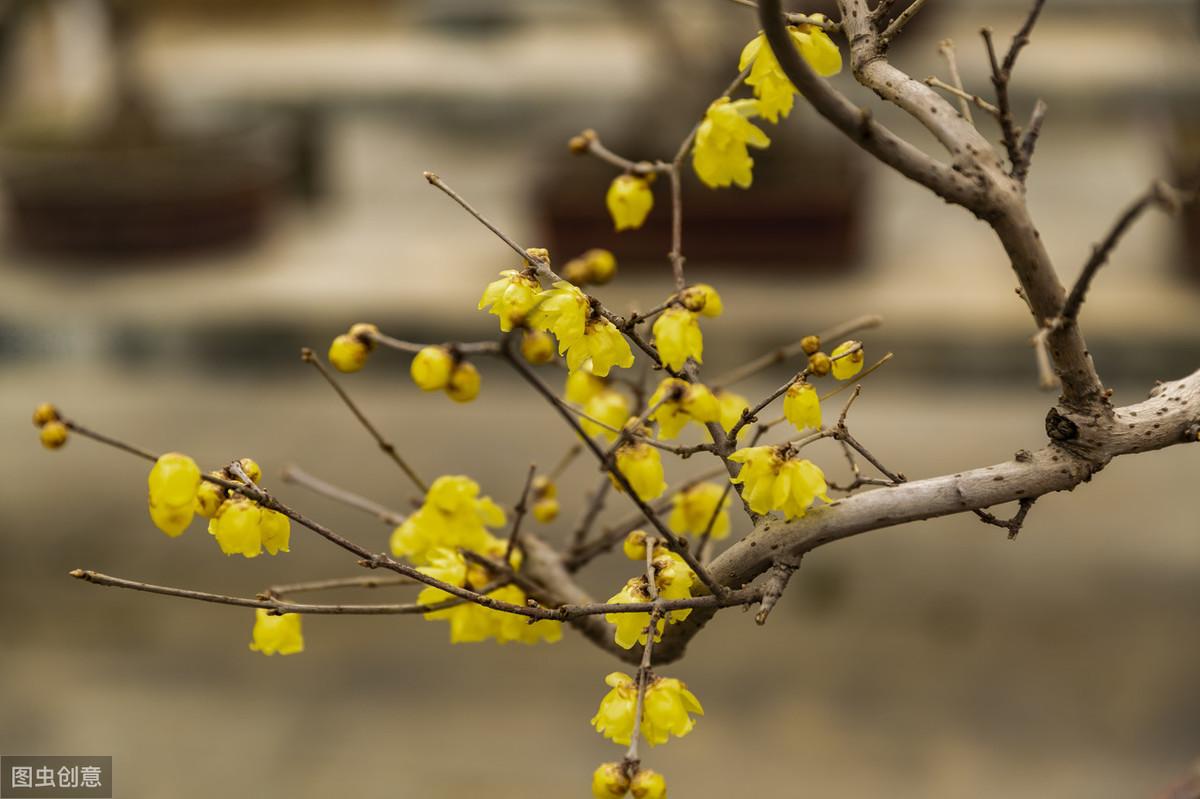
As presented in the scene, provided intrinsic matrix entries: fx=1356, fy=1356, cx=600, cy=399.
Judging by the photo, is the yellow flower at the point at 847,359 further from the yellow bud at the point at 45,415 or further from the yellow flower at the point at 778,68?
the yellow bud at the point at 45,415

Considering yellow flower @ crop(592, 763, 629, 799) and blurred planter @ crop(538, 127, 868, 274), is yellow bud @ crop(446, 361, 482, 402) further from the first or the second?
blurred planter @ crop(538, 127, 868, 274)

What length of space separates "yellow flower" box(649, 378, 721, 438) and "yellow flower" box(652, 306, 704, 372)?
1 cm

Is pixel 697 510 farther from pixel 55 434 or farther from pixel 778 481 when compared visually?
pixel 55 434

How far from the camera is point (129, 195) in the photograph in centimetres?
325

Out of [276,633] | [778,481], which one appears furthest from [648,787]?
[276,633]

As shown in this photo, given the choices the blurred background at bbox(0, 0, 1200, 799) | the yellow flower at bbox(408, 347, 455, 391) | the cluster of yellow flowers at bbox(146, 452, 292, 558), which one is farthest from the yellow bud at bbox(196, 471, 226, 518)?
the blurred background at bbox(0, 0, 1200, 799)

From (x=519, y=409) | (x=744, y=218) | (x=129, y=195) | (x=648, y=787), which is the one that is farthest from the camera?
(x=129, y=195)

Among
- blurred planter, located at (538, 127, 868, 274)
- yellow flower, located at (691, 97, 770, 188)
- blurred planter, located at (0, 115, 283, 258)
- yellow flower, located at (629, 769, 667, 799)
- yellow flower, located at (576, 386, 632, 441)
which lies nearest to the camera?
yellow flower, located at (629, 769, 667, 799)

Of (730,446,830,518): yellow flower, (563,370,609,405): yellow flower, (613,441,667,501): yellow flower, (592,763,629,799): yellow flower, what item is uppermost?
(563,370,609,405): yellow flower

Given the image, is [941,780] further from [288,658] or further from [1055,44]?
[1055,44]

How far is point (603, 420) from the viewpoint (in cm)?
73

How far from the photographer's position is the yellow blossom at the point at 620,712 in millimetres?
553

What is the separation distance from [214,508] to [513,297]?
16 cm

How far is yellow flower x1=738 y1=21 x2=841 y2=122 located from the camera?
23.6 inches
